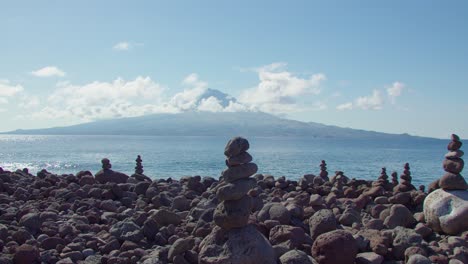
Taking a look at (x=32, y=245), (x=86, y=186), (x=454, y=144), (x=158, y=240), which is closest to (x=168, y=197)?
(x=86, y=186)

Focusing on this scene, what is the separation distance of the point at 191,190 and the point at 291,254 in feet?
32.2

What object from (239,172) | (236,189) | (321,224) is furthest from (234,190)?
(321,224)

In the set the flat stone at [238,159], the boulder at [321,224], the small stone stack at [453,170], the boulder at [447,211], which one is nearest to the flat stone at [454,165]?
the small stone stack at [453,170]

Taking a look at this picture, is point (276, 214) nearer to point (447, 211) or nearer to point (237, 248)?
point (237, 248)

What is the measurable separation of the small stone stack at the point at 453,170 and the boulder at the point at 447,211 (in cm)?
16

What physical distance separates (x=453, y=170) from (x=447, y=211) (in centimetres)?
142

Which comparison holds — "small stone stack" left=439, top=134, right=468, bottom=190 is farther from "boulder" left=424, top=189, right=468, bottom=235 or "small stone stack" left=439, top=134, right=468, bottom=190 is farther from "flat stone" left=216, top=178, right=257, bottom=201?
"flat stone" left=216, top=178, right=257, bottom=201

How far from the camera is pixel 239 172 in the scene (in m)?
10.2

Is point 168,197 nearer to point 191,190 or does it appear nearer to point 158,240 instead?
point 191,190

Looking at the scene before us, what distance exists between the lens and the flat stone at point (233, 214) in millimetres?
9805

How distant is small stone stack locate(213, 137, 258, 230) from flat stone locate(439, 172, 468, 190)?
237 inches

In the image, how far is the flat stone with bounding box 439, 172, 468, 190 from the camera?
13.2 metres

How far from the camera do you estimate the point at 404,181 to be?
1762 centimetres

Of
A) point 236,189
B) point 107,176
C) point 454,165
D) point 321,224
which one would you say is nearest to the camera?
point 236,189
